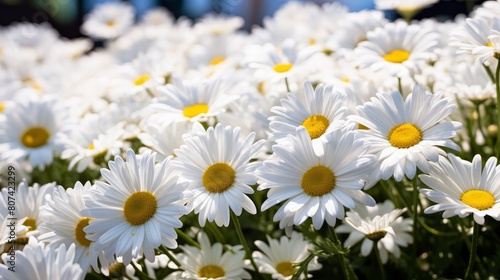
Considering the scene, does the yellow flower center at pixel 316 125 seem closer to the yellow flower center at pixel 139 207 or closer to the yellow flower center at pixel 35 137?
the yellow flower center at pixel 139 207

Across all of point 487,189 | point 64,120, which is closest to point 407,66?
point 487,189

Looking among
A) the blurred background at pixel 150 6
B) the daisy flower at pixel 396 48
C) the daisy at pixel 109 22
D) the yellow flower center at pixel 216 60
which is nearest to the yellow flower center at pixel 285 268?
the daisy flower at pixel 396 48

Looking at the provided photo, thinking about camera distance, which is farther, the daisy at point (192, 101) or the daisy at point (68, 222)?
the daisy at point (192, 101)

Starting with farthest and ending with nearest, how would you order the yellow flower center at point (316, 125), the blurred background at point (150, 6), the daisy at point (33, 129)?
1. the blurred background at point (150, 6)
2. the daisy at point (33, 129)
3. the yellow flower center at point (316, 125)

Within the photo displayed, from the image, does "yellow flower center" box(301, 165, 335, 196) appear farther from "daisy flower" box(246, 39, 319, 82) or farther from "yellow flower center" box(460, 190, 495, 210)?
"daisy flower" box(246, 39, 319, 82)

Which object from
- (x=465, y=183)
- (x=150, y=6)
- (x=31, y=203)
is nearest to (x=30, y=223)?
(x=31, y=203)

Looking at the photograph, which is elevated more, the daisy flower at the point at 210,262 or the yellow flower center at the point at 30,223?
the yellow flower center at the point at 30,223
